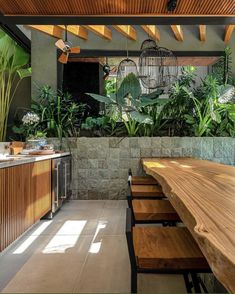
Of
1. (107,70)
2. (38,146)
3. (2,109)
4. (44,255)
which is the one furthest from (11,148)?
(107,70)

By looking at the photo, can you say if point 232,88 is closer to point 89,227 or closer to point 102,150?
point 102,150

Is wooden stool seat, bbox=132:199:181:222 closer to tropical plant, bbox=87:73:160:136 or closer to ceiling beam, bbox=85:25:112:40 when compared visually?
tropical plant, bbox=87:73:160:136

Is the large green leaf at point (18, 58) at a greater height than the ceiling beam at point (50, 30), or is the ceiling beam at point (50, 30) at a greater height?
the ceiling beam at point (50, 30)

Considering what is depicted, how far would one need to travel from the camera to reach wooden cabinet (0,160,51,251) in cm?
236

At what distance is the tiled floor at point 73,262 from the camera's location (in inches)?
85.4

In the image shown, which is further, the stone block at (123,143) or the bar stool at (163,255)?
the stone block at (123,143)

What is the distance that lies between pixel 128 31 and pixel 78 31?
92 centimetres

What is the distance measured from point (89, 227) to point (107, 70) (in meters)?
3.73

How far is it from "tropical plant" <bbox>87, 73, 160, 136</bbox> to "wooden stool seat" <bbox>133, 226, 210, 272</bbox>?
3602 millimetres

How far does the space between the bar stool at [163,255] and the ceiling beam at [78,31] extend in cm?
480

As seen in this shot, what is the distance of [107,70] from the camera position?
6465 millimetres

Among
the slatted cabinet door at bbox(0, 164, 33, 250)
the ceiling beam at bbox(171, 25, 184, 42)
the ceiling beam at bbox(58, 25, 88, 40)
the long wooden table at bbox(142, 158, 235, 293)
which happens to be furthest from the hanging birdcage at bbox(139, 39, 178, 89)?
the long wooden table at bbox(142, 158, 235, 293)

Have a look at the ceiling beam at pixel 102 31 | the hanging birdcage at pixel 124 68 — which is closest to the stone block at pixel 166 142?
the hanging birdcage at pixel 124 68

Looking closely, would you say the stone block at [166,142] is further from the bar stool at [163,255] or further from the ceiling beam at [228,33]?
the bar stool at [163,255]
